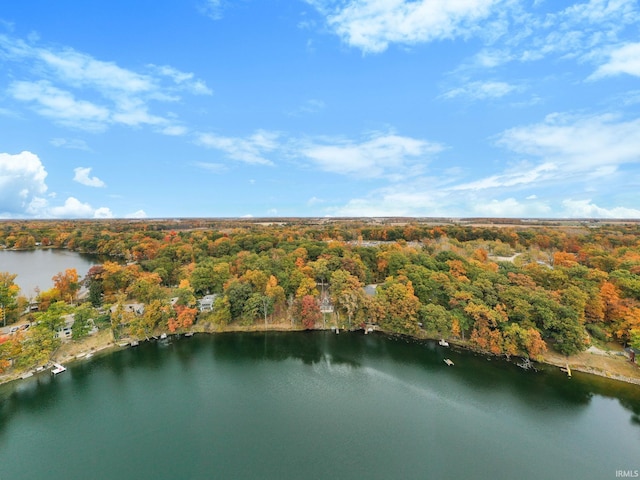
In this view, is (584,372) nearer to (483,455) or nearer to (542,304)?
(542,304)

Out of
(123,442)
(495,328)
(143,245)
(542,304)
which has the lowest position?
(123,442)

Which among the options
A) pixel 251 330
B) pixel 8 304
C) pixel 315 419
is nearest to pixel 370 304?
pixel 315 419

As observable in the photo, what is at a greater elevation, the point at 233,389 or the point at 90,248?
the point at 90,248

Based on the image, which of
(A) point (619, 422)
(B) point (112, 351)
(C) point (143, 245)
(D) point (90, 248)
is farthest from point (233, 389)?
(D) point (90, 248)

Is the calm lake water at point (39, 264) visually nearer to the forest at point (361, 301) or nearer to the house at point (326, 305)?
the forest at point (361, 301)

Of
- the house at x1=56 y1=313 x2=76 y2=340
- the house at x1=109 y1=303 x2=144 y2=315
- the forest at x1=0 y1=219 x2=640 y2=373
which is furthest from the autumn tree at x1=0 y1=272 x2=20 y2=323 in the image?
the house at x1=109 y1=303 x2=144 y2=315

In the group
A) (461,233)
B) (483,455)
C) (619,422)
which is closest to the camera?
(483,455)
